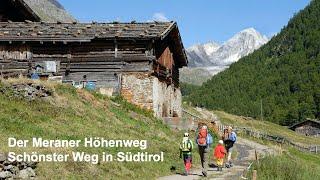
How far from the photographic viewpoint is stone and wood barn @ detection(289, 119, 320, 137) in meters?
120

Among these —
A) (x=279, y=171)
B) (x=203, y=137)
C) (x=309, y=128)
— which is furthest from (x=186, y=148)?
(x=309, y=128)

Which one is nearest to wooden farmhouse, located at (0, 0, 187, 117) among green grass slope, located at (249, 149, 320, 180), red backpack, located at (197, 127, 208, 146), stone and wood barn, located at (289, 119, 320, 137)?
green grass slope, located at (249, 149, 320, 180)

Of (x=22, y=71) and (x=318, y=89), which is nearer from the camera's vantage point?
(x=22, y=71)

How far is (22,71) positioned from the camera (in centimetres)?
3578

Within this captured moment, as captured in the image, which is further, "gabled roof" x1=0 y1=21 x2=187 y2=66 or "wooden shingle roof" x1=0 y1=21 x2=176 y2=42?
"wooden shingle roof" x1=0 y1=21 x2=176 y2=42

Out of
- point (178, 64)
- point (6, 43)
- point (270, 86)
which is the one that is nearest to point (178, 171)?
point (6, 43)

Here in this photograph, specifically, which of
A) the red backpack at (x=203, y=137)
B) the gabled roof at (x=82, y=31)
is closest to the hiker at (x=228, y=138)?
the red backpack at (x=203, y=137)

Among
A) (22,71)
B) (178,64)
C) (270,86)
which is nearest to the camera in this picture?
(22,71)

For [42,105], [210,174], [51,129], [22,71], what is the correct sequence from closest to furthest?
[51,129], [210,174], [42,105], [22,71]

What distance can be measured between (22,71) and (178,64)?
1520 centimetres

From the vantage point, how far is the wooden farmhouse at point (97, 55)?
3475 centimetres

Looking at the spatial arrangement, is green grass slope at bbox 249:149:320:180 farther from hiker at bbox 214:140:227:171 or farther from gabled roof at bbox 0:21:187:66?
gabled roof at bbox 0:21:187:66

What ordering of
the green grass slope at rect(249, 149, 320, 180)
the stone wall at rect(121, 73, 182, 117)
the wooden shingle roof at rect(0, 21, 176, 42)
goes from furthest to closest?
the wooden shingle roof at rect(0, 21, 176, 42)
the stone wall at rect(121, 73, 182, 117)
the green grass slope at rect(249, 149, 320, 180)

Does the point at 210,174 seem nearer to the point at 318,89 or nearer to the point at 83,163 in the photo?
the point at 83,163
